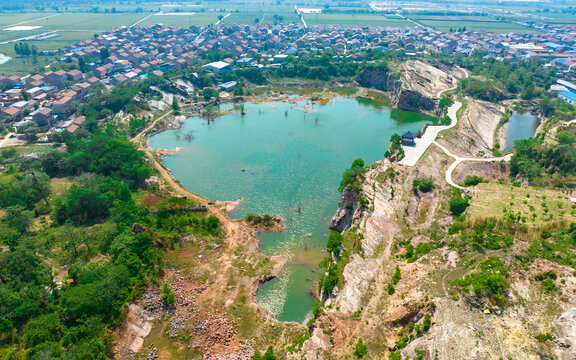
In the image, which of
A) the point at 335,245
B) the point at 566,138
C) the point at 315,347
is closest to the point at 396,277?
the point at 335,245

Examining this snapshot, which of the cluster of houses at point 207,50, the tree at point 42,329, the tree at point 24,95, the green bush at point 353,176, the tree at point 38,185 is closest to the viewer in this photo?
the tree at point 42,329

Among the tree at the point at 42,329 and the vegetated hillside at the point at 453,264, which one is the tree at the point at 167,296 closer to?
the tree at the point at 42,329

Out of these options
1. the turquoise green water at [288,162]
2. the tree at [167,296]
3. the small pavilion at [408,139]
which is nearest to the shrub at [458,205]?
A: the turquoise green water at [288,162]

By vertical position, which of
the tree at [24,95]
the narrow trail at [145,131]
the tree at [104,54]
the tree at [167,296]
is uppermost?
the tree at [104,54]

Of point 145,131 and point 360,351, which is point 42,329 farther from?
point 145,131

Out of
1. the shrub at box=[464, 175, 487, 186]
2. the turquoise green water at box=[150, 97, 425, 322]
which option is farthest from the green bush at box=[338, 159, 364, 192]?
the shrub at box=[464, 175, 487, 186]

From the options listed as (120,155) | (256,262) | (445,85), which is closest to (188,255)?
(256,262)

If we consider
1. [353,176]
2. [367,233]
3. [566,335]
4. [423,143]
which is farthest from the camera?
[423,143]
